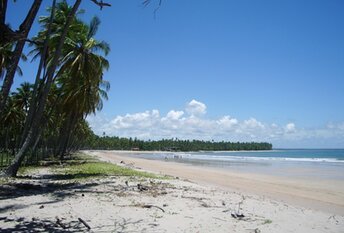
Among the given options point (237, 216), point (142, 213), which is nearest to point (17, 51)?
point (142, 213)

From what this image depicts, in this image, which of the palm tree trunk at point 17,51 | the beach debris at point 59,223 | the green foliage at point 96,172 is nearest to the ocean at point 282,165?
the green foliage at point 96,172

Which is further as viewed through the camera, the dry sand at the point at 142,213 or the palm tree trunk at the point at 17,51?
the palm tree trunk at the point at 17,51

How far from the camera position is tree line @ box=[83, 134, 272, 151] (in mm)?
135625

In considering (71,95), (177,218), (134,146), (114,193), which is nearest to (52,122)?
(71,95)

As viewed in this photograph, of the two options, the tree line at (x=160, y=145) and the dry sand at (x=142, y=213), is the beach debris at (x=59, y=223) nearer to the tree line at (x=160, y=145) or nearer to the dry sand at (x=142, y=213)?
the dry sand at (x=142, y=213)

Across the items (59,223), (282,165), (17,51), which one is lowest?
(59,223)

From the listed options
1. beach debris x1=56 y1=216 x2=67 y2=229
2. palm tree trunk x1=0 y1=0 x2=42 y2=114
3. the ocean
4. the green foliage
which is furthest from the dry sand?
the ocean

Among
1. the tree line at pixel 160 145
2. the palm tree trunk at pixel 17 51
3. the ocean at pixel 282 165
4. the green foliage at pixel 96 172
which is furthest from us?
the tree line at pixel 160 145

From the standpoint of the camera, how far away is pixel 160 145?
161m

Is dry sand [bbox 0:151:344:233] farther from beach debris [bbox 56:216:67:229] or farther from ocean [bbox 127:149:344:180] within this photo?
ocean [bbox 127:149:344:180]

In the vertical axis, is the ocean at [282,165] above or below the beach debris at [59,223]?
above

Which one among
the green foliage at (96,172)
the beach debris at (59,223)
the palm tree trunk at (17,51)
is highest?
the palm tree trunk at (17,51)

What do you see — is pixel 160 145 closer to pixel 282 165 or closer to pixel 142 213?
pixel 282 165

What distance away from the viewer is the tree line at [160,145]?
445 feet
